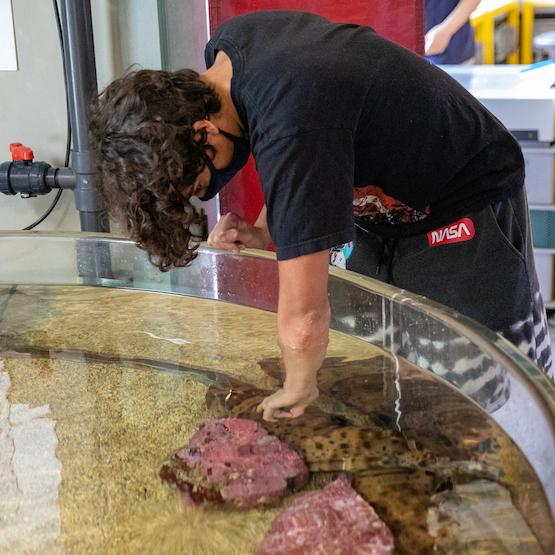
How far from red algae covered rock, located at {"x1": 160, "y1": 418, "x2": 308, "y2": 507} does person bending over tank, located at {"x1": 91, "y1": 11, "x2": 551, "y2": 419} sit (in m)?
0.06

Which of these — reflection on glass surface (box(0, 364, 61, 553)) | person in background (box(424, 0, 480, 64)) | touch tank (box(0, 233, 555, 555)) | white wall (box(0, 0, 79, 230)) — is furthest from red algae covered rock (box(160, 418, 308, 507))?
person in background (box(424, 0, 480, 64))

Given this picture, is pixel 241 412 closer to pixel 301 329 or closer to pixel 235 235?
pixel 301 329

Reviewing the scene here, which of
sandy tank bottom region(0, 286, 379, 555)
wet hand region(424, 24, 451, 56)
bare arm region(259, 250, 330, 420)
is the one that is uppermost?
wet hand region(424, 24, 451, 56)

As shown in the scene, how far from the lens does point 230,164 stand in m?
1.08

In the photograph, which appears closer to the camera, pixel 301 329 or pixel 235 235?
pixel 301 329

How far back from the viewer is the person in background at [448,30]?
2508 millimetres

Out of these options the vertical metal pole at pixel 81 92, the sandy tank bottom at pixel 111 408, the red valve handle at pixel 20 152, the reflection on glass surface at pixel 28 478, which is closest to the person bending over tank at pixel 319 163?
the sandy tank bottom at pixel 111 408

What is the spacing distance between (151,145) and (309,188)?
0.20 meters

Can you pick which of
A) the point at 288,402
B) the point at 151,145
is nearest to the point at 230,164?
the point at 151,145

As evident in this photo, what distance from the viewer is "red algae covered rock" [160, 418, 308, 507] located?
0.98m

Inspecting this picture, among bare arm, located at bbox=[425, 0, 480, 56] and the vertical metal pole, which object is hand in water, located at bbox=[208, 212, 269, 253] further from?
bare arm, located at bbox=[425, 0, 480, 56]

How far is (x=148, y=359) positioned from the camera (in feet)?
4.58

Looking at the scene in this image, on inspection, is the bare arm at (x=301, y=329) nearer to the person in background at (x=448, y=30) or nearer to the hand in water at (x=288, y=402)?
the hand in water at (x=288, y=402)

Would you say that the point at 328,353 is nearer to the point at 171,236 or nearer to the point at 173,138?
the point at 171,236
